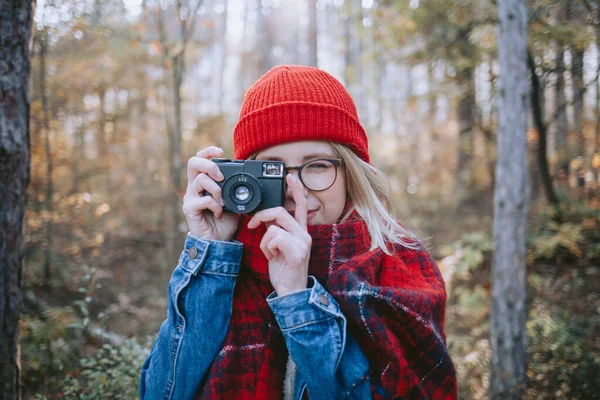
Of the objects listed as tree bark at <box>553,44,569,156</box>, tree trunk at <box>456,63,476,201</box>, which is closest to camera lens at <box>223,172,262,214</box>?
tree bark at <box>553,44,569,156</box>

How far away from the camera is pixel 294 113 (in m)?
1.44

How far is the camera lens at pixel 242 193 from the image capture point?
136 cm

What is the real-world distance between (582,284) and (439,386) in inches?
166

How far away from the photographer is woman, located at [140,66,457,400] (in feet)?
4.08

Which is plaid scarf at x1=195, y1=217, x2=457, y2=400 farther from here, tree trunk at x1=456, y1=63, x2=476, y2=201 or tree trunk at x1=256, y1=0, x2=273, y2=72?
tree trunk at x1=256, y1=0, x2=273, y2=72

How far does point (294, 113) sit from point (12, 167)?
1377 mm

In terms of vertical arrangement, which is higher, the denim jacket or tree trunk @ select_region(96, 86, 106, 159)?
tree trunk @ select_region(96, 86, 106, 159)

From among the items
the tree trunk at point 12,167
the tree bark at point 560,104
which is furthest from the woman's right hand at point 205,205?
the tree bark at point 560,104

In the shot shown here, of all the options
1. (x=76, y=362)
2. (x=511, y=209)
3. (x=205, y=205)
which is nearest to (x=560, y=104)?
(x=511, y=209)

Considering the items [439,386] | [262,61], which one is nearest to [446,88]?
[262,61]

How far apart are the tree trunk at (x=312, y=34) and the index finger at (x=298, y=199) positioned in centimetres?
605

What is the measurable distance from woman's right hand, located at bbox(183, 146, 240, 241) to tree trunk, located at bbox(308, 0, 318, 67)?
600 centimetres

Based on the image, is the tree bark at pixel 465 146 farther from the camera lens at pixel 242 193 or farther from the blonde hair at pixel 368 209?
the camera lens at pixel 242 193

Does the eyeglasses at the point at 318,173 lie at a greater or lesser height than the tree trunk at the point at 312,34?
lesser
